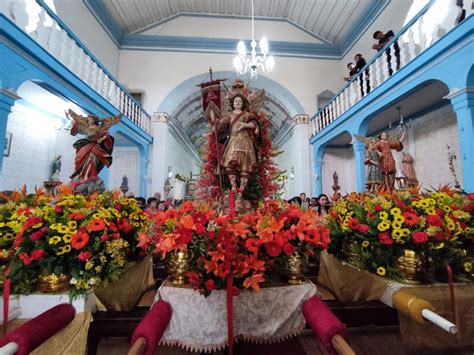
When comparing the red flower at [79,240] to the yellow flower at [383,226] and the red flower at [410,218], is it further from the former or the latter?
the red flower at [410,218]

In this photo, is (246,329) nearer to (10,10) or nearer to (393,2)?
(10,10)

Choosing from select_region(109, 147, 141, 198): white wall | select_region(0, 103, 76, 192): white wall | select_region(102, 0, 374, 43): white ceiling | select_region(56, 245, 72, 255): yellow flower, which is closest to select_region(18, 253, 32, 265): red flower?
select_region(56, 245, 72, 255): yellow flower

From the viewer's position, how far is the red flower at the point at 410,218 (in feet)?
5.06

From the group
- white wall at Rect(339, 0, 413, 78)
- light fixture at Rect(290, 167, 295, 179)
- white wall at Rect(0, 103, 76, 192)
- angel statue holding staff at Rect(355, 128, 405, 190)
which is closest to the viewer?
angel statue holding staff at Rect(355, 128, 405, 190)

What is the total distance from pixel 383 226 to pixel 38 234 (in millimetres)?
2061

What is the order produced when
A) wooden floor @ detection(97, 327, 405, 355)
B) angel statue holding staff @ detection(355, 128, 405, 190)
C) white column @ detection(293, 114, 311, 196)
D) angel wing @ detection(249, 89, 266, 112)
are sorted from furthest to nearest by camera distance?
white column @ detection(293, 114, 311, 196)
angel statue holding staff @ detection(355, 128, 405, 190)
angel wing @ detection(249, 89, 266, 112)
wooden floor @ detection(97, 327, 405, 355)

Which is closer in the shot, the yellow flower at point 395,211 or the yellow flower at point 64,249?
the yellow flower at point 64,249

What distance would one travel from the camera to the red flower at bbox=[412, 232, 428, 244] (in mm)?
1446

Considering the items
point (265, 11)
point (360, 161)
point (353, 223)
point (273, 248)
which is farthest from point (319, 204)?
point (265, 11)

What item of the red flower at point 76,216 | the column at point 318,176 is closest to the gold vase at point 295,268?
the red flower at point 76,216

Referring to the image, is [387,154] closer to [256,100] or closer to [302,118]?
[256,100]

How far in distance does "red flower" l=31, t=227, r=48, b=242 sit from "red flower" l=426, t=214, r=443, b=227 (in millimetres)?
2292

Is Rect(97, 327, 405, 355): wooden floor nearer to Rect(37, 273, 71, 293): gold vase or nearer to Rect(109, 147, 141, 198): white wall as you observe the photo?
Rect(37, 273, 71, 293): gold vase

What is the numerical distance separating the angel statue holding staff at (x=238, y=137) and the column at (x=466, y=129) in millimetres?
3066
